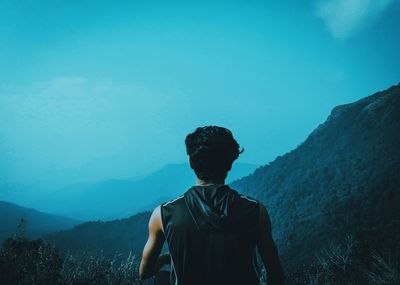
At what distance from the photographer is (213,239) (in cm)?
170

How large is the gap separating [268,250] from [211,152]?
597mm

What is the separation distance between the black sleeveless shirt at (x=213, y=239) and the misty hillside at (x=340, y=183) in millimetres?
44999

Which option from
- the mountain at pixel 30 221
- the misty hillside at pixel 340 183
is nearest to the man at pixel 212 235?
the misty hillside at pixel 340 183

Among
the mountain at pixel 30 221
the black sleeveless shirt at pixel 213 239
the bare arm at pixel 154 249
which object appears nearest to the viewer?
the black sleeveless shirt at pixel 213 239

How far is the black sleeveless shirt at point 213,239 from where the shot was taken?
5.52 feet

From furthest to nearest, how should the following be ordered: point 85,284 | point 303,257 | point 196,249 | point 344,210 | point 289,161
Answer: point 289,161 → point 344,210 → point 303,257 → point 85,284 → point 196,249

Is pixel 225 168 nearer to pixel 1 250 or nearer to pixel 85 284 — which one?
pixel 85 284

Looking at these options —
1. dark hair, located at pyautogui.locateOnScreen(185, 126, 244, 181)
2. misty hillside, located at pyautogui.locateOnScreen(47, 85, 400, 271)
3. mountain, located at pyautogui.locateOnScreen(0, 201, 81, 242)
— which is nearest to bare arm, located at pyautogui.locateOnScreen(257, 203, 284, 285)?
dark hair, located at pyautogui.locateOnScreen(185, 126, 244, 181)

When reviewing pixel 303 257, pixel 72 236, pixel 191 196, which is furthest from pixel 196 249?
pixel 72 236

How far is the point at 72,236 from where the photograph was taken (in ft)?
262

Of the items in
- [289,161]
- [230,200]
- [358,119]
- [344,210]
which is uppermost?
[358,119]

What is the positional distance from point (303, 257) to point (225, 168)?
53.2 m

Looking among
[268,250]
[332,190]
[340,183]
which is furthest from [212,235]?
[340,183]

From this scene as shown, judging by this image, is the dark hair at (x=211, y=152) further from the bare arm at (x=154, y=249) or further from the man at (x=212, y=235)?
the bare arm at (x=154, y=249)
